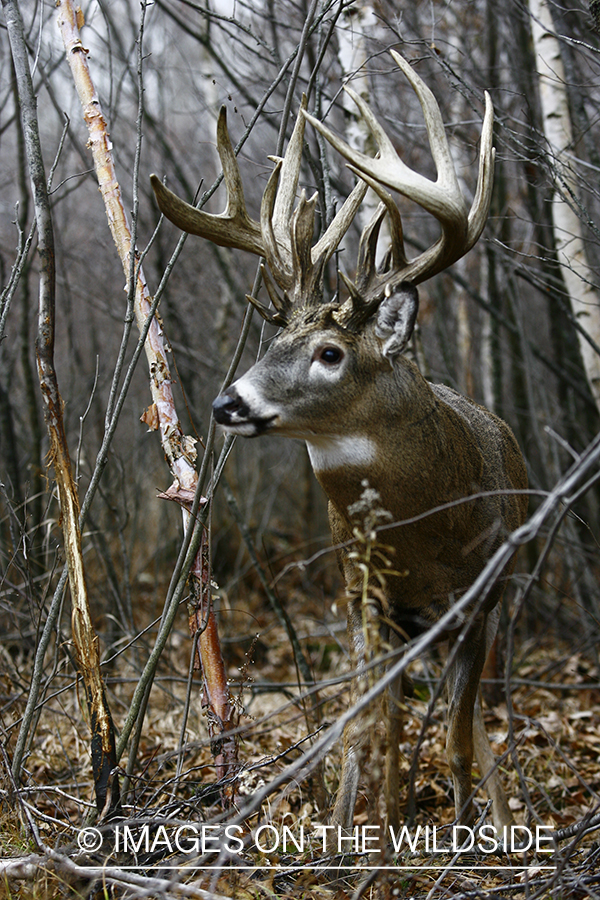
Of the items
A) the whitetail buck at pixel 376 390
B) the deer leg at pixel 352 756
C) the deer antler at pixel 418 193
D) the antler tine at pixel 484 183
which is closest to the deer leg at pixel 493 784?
the whitetail buck at pixel 376 390

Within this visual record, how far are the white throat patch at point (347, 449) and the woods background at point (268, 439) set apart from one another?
0.51 meters

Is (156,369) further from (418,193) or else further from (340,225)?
(418,193)

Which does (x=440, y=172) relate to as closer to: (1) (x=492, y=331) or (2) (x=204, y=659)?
(2) (x=204, y=659)

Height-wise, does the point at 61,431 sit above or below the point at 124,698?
above

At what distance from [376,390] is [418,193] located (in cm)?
76

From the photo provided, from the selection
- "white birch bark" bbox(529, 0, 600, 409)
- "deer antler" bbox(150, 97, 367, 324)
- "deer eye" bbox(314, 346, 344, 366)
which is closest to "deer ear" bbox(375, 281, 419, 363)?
"deer eye" bbox(314, 346, 344, 366)

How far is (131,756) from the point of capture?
3260 mm

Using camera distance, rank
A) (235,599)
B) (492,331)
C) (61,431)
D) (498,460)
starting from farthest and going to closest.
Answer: (235,599)
(492,331)
(498,460)
(61,431)

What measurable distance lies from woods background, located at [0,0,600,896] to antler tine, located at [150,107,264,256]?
180 mm

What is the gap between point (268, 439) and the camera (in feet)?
40.4

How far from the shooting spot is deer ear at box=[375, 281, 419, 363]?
3.04 meters

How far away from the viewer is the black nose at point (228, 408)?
282 cm

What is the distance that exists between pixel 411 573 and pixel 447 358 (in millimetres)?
4521

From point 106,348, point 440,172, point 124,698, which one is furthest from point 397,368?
point 106,348
